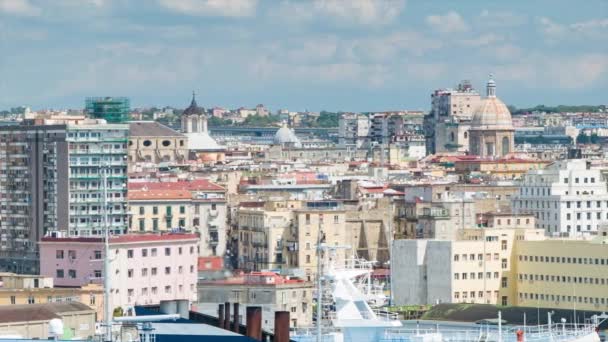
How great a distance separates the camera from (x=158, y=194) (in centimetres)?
10675

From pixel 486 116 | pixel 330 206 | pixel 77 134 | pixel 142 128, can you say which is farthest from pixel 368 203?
pixel 486 116

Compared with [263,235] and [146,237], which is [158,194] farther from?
[146,237]

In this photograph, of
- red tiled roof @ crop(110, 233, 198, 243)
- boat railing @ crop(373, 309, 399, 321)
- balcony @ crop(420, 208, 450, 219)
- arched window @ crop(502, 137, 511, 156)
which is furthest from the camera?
arched window @ crop(502, 137, 511, 156)

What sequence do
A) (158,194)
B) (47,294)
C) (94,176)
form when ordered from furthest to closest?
(158,194)
(94,176)
(47,294)

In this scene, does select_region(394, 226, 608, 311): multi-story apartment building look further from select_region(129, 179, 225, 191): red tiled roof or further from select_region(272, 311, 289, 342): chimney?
select_region(272, 311, 289, 342): chimney

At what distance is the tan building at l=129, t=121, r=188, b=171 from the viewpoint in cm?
15212

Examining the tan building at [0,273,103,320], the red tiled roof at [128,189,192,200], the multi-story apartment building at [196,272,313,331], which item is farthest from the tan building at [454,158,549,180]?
the tan building at [0,273,103,320]

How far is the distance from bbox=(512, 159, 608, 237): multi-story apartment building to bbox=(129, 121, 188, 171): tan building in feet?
161

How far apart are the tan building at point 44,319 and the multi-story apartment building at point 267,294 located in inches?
713

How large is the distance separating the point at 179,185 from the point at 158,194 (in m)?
5.60

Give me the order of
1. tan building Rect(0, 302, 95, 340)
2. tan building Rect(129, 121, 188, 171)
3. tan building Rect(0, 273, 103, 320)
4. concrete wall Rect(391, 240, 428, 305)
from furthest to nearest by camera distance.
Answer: tan building Rect(129, 121, 188, 171), concrete wall Rect(391, 240, 428, 305), tan building Rect(0, 273, 103, 320), tan building Rect(0, 302, 95, 340)

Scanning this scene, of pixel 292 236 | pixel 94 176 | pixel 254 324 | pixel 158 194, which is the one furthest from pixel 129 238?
pixel 254 324

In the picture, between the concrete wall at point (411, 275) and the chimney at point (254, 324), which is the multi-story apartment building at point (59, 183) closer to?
the concrete wall at point (411, 275)

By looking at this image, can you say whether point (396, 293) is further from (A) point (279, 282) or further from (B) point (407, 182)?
(B) point (407, 182)
